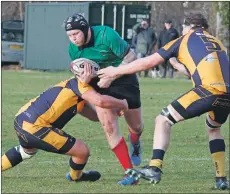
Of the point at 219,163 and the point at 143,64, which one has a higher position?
the point at 143,64

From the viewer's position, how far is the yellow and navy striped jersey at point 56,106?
30.8 feet

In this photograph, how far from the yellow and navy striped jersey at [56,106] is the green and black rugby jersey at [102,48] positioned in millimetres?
578

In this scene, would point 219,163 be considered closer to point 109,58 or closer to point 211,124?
point 211,124

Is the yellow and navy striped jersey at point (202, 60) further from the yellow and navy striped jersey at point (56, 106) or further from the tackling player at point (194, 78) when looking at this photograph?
the yellow and navy striped jersey at point (56, 106)

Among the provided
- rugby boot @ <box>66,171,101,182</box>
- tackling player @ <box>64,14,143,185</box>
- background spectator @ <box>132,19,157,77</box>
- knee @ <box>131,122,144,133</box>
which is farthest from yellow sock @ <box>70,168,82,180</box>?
background spectator @ <box>132,19,157,77</box>

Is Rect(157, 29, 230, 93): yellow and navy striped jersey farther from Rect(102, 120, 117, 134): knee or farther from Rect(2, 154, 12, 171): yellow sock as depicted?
Rect(2, 154, 12, 171): yellow sock

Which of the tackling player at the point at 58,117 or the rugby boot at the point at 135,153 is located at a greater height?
the tackling player at the point at 58,117

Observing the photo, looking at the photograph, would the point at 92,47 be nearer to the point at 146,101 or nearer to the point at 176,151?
the point at 176,151

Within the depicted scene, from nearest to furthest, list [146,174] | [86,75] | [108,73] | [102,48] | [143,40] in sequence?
[146,174], [108,73], [86,75], [102,48], [143,40]

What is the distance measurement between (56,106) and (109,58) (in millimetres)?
1078

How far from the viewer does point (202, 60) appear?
28.6 feet

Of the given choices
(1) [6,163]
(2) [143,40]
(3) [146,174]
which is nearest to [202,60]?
(3) [146,174]

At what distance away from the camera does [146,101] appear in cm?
2061

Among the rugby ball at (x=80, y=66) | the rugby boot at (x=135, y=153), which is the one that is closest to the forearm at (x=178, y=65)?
the rugby ball at (x=80, y=66)
